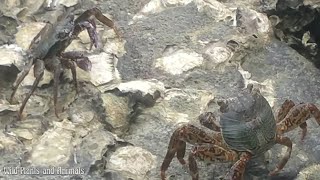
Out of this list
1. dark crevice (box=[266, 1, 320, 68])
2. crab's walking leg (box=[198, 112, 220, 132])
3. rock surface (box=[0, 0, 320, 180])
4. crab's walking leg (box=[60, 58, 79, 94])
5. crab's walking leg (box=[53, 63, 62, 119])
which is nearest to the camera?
rock surface (box=[0, 0, 320, 180])

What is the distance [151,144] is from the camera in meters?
2.65

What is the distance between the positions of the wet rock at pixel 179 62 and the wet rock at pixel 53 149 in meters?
0.59

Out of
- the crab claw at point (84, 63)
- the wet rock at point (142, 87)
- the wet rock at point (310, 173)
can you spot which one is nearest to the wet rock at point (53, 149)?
the wet rock at point (142, 87)

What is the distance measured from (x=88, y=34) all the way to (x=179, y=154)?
963mm

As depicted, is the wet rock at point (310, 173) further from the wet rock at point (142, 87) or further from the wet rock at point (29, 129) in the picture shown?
the wet rock at point (29, 129)

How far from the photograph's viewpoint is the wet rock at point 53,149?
2439 mm

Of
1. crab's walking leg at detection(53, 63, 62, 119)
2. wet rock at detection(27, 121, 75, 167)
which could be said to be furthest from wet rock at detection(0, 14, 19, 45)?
wet rock at detection(27, 121, 75, 167)

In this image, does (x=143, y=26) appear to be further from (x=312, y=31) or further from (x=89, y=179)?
(x=89, y=179)

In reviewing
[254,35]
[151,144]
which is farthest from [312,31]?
[151,144]

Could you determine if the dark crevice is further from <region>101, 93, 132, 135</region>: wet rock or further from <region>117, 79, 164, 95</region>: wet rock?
<region>101, 93, 132, 135</region>: wet rock

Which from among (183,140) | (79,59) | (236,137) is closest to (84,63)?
(79,59)

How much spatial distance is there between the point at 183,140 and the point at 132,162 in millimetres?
208

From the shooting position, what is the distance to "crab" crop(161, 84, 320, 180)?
8.07 feet

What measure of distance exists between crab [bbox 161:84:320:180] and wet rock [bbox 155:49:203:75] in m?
0.42
